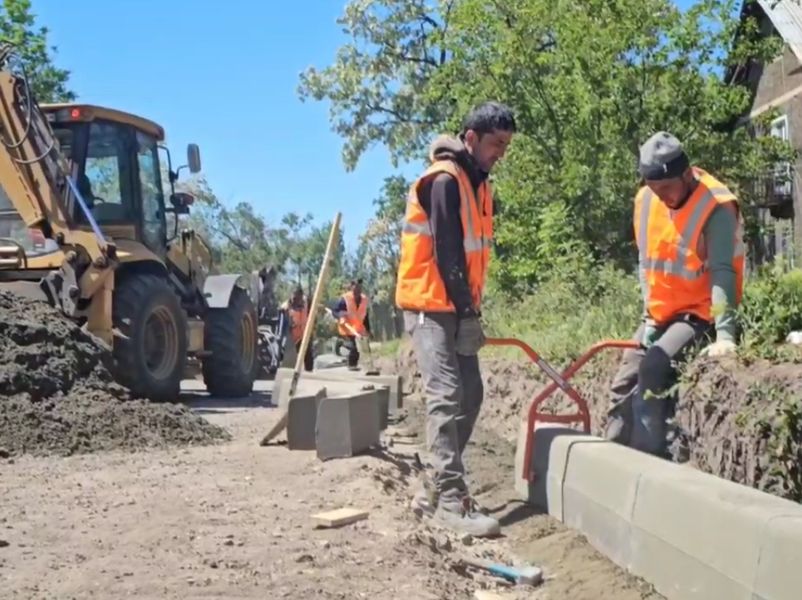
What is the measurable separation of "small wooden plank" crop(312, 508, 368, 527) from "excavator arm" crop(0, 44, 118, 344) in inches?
242

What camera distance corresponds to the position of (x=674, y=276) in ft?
20.3

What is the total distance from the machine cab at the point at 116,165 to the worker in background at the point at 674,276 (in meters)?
7.28

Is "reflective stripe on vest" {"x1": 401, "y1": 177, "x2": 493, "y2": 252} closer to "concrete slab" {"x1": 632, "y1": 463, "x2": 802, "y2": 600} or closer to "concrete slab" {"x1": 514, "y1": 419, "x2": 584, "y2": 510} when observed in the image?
"concrete slab" {"x1": 514, "y1": 419, "x2": 584, "y2": 510}

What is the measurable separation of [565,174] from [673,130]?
2558mm

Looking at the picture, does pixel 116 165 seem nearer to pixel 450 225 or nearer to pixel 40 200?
pixel 40 200

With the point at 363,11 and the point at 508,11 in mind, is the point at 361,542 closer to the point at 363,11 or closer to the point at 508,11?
the point at 508,11

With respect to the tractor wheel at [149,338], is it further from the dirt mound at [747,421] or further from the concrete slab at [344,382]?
the dirt mound at [747,421]

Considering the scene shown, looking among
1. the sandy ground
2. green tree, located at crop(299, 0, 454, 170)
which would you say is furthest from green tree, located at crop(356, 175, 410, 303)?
the sandy ground

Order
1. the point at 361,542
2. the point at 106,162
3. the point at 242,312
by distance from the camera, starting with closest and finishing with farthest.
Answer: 1. the point at 361,542
2. the point at 106,162
3. the point at 242,312

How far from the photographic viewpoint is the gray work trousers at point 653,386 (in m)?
6.17

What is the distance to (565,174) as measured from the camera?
2112 cm

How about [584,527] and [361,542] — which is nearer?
[361,542]

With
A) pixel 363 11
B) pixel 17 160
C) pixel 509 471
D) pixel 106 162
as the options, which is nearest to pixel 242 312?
pixel 106 162

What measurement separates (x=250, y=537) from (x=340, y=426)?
7.78 feet
